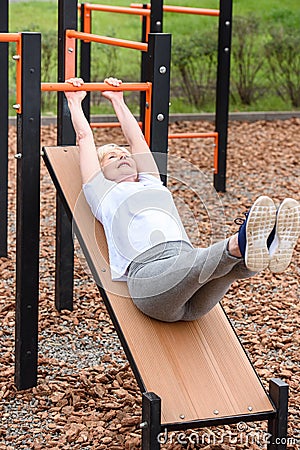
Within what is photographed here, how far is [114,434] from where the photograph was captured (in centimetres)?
312

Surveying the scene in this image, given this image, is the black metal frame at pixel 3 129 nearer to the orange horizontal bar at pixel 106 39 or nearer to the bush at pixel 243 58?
the orange horizontal bar at pixel 106 39

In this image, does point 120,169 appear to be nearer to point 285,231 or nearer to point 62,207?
point 62,207

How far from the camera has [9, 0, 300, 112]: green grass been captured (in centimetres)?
1061

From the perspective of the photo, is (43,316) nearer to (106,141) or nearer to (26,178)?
(26,178)

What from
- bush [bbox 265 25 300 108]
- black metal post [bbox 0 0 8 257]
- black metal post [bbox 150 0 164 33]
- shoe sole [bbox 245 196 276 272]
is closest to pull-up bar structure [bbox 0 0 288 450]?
shoe sole [bbox 245 196 276 272]

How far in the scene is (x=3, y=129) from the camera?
16.0 ft

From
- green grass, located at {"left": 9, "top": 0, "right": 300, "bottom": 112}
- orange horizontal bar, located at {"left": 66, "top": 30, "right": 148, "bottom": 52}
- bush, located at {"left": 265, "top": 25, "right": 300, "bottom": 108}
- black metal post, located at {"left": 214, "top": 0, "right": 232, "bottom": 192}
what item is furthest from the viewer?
green grass, located at {"left": 9, "top": 0, "right": 300, "bottom": 112}

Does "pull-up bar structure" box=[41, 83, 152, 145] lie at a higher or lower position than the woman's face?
higher

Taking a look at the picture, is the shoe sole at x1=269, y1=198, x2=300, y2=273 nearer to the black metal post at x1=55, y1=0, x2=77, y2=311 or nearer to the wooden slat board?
the wooden slat board

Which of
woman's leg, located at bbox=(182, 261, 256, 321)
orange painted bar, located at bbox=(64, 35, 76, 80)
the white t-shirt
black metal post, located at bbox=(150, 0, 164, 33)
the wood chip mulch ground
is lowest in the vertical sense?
the wood chip mulch ground

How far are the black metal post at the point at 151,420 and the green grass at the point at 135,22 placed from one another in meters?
7.63

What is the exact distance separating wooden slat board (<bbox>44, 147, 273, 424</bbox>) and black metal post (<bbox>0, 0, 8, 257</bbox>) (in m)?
1.81

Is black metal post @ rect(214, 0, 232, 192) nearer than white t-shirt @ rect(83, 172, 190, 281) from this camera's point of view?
No

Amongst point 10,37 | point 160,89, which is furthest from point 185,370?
point 10,37
